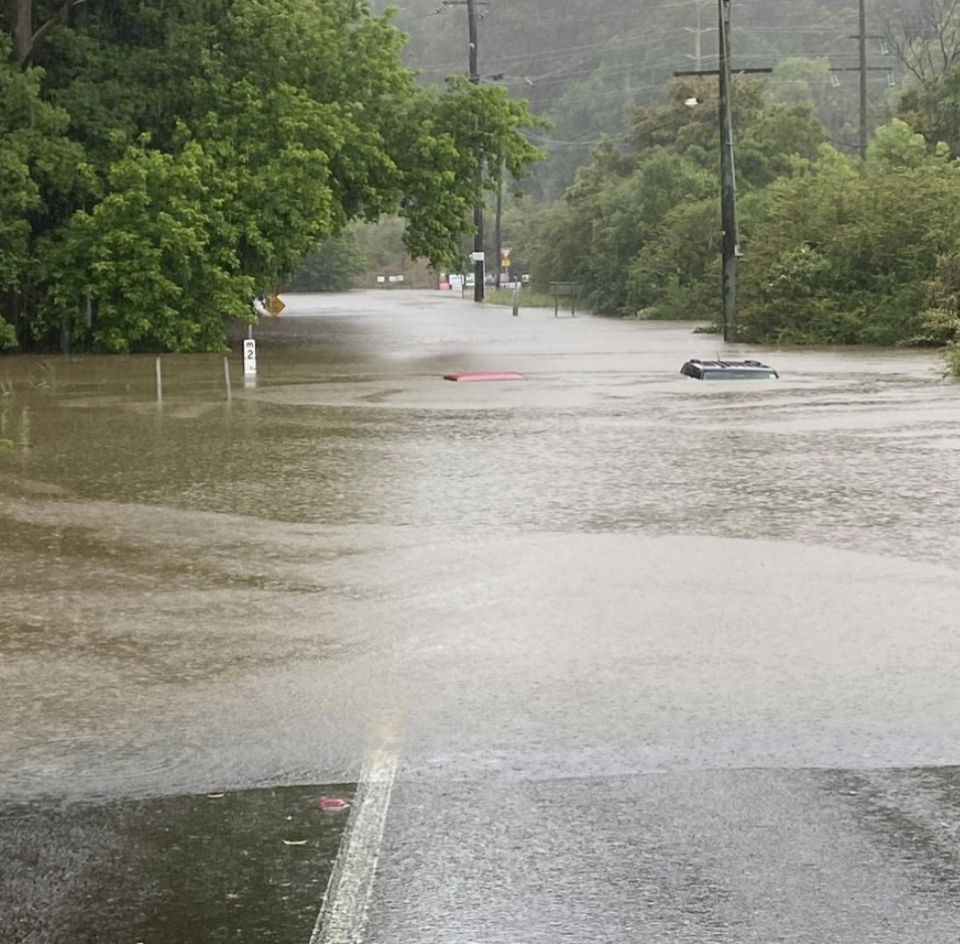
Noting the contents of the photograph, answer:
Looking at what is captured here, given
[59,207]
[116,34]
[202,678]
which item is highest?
[116,34]

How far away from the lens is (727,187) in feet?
129

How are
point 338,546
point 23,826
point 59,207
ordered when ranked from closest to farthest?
point 23,826 < point 338,546 < point 59,207

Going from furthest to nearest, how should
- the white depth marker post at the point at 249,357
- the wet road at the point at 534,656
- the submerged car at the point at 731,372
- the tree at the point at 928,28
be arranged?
the tree at the point at 928,28 < the white depth marker post at the point at 249,357 < the submerged car at the point at 731,372 < the wet road at the point at 534,656

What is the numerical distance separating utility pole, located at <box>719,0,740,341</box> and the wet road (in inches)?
786

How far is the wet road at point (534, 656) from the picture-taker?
222 inches

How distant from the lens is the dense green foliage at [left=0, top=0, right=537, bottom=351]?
3438cm

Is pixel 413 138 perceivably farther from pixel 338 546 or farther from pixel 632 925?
pixel 632 925

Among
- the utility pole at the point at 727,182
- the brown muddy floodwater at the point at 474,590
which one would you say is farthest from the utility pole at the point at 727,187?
the brown muddy floodwater at the point at 474,590

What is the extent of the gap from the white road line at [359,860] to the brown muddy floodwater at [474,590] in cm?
13

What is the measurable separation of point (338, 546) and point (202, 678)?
3.74m

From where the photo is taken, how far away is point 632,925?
5152 mm

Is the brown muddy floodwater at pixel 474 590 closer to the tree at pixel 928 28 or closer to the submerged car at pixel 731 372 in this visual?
the submerged car at pixel 731 372

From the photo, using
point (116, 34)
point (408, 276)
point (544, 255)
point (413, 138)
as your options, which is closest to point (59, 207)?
point (116, 34)

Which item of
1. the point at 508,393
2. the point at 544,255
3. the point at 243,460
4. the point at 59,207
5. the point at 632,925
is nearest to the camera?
the point at 632,925
